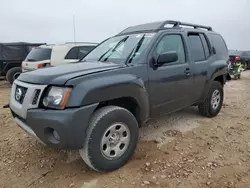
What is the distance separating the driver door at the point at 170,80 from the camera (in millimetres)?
3764

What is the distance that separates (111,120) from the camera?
3062 mm

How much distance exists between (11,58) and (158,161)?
1002 centimetres

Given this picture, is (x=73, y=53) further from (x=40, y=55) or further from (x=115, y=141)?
(x=115, y=141)

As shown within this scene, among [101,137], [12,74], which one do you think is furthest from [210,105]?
[12,74]

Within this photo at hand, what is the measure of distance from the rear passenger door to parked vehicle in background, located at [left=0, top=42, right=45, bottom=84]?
8.78 m

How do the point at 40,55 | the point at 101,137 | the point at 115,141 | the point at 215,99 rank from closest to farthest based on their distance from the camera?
the point at 101,137 < the point at 115,141 < the point at 215,99 < the point at 40,55

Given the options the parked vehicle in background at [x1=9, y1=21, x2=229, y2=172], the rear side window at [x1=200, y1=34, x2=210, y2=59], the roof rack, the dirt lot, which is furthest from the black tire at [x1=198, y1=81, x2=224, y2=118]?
the roof rack

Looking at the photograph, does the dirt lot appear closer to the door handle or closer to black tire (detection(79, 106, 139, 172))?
black tire (detection(79, 106, 139, 172))

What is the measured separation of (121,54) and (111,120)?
122 cm

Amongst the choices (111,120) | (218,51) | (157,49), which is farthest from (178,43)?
(111,120)

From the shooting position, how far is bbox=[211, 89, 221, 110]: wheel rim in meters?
5.33

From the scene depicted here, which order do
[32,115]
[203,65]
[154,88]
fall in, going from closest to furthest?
[32,115] < [154,88] < [203,65]

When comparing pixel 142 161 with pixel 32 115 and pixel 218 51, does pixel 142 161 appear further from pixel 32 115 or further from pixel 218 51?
pixel 218 51

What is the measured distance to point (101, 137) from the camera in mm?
3002
